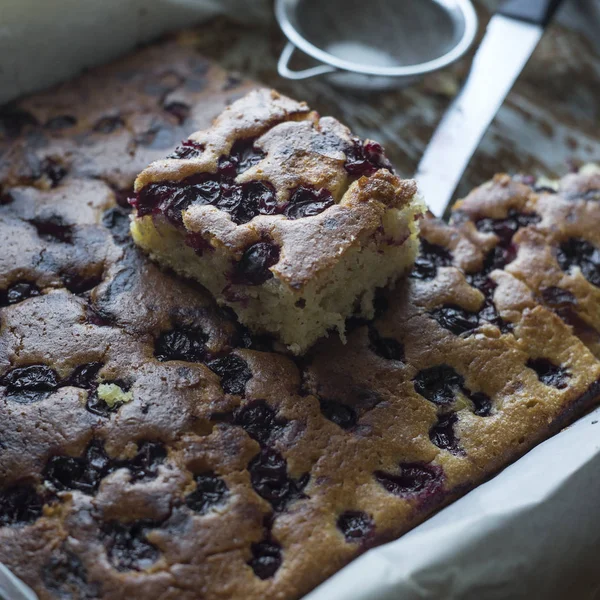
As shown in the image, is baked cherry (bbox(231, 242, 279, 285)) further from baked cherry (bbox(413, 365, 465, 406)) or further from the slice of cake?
baked cherry (bbox(413, 365, 465, 406))

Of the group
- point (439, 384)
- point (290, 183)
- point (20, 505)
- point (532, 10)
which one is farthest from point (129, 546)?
point (532, 10)

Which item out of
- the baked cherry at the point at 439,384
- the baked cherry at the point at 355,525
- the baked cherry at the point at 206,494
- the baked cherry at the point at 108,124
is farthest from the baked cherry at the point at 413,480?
the baked cherry at the point at 108,124

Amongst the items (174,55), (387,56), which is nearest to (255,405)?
(174,55)

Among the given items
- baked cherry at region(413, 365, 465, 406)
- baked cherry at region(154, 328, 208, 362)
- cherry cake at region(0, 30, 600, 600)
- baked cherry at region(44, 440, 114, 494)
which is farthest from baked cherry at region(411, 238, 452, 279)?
baked cherry at region(44, 440, 114, 494)

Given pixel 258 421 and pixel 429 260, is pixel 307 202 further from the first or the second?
pixel 258 421

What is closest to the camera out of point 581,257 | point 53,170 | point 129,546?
point 129,546

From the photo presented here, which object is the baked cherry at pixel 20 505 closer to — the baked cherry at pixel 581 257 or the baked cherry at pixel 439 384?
the baked cherry at pixel 439 384

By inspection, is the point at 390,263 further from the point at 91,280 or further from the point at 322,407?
the point at 91,280
